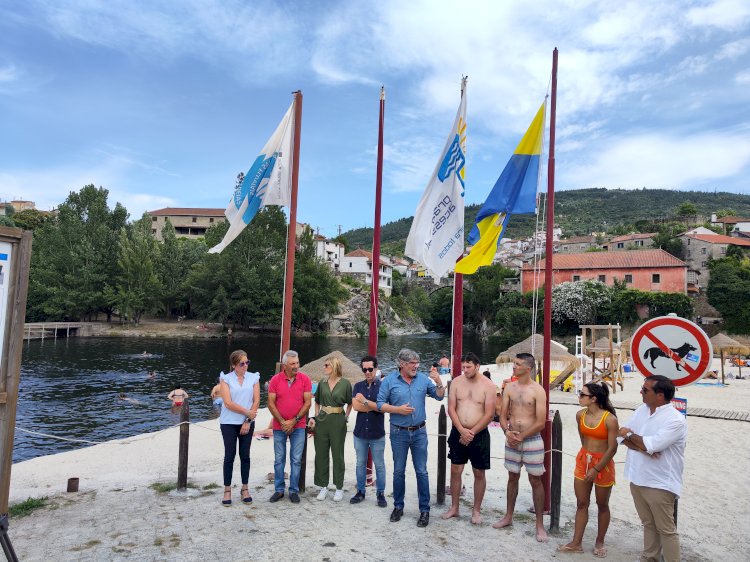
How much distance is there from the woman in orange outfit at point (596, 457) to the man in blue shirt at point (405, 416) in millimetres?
1773

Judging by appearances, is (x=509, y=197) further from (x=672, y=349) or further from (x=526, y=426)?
(x=526, y=426)

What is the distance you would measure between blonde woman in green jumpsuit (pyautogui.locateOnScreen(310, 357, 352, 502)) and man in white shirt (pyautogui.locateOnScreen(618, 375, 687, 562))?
3559 mm

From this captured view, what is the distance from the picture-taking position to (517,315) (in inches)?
2761

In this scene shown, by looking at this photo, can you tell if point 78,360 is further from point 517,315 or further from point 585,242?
point 585,242

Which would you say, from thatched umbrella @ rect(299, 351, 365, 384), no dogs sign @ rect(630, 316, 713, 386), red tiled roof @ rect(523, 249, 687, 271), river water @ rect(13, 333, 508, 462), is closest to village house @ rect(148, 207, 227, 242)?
river water @ rect(13, 333, 508, 462)

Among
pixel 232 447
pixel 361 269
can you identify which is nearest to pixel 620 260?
pixel 361 269

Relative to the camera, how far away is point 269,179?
9938 millimetres

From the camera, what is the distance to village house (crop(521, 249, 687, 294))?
62.8 meters

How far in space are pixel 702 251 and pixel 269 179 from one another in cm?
7881

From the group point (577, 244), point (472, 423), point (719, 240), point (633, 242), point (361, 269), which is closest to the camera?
point (472, 423)

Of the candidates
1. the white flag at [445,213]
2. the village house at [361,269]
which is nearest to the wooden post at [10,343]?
the white flag at [445,213]

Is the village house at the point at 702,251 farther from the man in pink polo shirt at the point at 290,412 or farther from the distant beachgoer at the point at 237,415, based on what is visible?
the distant beachgoer at the point at 237,415

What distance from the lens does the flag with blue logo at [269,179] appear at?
9820 millimetres

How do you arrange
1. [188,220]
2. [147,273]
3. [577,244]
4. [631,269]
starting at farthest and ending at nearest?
[577,244] < [188,220] < [631,269] < [147,273]
